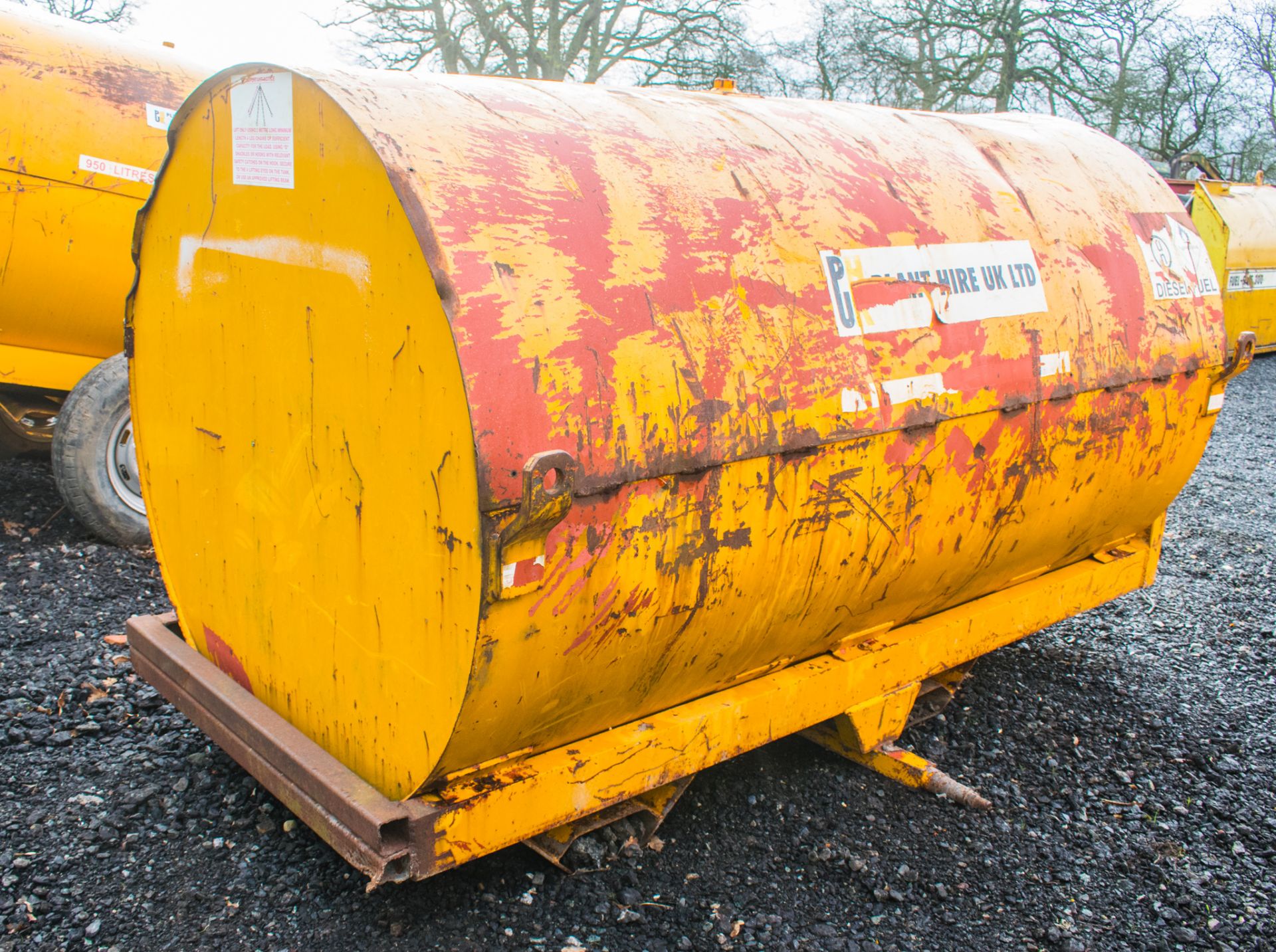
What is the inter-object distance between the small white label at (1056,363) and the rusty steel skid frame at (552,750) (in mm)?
757

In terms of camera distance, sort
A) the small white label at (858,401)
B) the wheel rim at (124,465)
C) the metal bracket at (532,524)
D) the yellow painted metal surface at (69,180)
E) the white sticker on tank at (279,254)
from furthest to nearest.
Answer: the wheel rim at (124,465) < the yellow painted metal surface at (69,180) < the small white label at (858,401) < the white sticker on tank at (279,254) < the metal bracket at (532,524)

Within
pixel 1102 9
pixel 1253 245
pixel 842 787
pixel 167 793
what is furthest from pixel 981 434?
pixel 1102 9

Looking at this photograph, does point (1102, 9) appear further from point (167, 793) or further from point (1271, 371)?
point (167, 793)

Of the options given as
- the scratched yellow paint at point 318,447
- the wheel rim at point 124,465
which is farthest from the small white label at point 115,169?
the scratched yellow paint at point 318,447

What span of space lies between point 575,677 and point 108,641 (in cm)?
236

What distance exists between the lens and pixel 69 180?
4359mm

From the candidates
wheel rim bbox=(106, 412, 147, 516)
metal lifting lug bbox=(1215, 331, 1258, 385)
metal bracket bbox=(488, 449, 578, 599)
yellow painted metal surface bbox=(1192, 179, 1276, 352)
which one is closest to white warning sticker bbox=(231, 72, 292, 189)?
metal bracket bbox=(488, 449, 578, 599)

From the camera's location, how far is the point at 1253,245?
1102 cm

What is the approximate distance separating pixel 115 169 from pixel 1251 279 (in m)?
11.0

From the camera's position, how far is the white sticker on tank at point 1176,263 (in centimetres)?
334

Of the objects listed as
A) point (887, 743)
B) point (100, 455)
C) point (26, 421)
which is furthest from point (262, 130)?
point (26, 421)

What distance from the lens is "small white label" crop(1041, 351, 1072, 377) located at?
2.89 m

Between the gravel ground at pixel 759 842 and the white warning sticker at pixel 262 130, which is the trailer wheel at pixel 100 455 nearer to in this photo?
the gravel ground at pixel 759 842

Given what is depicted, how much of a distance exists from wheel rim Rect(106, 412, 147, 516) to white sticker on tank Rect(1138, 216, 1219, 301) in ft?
12.8
